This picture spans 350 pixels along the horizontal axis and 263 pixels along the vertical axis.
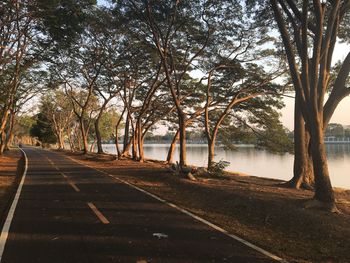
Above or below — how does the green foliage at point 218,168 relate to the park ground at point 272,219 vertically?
above

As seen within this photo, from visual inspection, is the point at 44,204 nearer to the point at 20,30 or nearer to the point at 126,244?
the point at 126,244

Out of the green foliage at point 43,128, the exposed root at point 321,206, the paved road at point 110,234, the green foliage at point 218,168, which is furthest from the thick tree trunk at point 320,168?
the green foliage at point 43,128

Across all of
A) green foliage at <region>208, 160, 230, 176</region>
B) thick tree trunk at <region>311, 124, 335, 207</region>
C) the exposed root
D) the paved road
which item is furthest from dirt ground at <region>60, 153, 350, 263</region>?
green foliage at <region>208, 160, 230, 176</region>

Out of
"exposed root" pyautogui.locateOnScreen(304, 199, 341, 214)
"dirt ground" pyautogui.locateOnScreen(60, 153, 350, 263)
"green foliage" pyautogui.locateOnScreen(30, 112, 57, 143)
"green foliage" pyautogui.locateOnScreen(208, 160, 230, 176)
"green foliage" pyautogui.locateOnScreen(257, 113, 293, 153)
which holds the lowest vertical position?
"dirt ground" pyautogui.locateOnScreen(60, 153, 350, 263)

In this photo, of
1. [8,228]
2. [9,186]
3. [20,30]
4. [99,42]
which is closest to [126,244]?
[8,228]

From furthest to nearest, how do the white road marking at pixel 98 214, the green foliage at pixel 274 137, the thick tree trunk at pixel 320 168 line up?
the green foliage at pixel 274 137 < the thick tree trunk at pixel 320 168 < the white road marking at pixel 98 214

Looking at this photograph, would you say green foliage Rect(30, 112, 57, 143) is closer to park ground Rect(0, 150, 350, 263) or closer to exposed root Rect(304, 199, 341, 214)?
park ground Rect(0, 150, 350, 263)

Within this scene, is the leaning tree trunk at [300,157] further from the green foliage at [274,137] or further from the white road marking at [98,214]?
the green foliage at [274,137]

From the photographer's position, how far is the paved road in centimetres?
626

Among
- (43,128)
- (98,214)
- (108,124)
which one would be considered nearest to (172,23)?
(98,214)

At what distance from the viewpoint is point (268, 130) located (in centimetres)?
3475

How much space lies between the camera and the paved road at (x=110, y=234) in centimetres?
626

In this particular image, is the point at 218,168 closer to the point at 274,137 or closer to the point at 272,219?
the point at 272,219

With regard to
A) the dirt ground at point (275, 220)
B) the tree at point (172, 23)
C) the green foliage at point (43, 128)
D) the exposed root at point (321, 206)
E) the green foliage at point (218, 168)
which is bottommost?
the dirt ground at point (275, 220)
